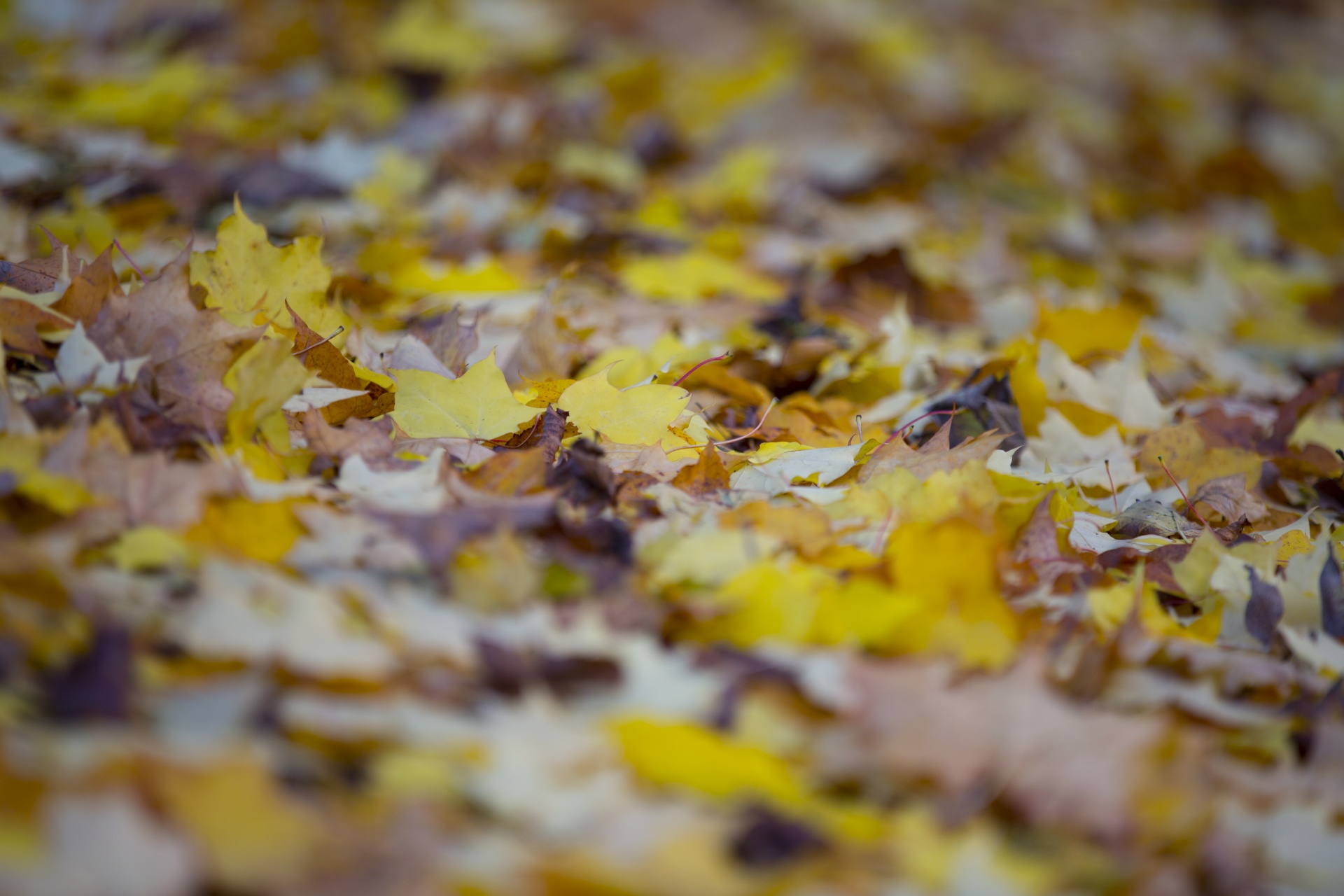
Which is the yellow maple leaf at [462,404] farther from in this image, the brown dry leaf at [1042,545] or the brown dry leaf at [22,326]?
the brown dry leaf at [1042,545]

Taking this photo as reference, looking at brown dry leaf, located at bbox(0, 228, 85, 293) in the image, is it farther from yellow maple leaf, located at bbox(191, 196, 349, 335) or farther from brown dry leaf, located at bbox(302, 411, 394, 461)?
brown dry leaf, located at bbox(302, 411, 394, 461)

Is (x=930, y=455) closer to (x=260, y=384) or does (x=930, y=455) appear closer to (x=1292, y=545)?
(x=1292, y=545)

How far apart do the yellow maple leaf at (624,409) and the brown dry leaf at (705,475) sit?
0.17 feet

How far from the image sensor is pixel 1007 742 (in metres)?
0.59

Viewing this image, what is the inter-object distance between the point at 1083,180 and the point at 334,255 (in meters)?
1.84

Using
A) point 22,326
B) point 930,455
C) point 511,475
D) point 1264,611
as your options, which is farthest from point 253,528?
point 1264,611

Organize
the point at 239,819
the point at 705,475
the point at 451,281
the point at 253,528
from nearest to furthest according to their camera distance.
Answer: the point at 239,819 → the point at 253,528 → the point at 705,475 → the point at 451,281

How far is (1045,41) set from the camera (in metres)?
2.99

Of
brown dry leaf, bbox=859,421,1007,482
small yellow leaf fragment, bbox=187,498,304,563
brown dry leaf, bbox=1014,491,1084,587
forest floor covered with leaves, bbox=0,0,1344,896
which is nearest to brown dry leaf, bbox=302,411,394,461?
forest floor covered with leaves, bbox=0,0,1344,896

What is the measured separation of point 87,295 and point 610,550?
1.89 ft

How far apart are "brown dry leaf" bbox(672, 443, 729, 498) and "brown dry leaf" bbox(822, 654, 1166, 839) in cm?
32

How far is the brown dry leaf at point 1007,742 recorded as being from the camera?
1.89 ft

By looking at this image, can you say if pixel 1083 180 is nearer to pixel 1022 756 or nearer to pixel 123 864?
pixel 1022 756

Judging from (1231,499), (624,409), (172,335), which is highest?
A: (172,335)
